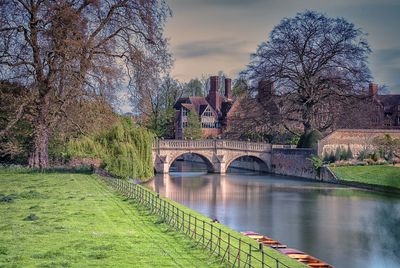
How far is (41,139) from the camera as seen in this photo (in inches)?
1211

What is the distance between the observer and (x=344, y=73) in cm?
5159

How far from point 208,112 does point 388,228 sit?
187 feet

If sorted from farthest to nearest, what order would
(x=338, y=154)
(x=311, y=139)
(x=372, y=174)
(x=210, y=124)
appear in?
1. (x=210, y=124)
2. (x=311, y=139)
3. (x=338, y=154)
4. (x=372, y=174)

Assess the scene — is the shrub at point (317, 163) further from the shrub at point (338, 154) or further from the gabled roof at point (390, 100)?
the gabled roof at point (390, 100)

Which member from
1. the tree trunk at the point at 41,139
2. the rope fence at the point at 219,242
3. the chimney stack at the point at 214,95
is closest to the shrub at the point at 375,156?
the tree trunk at the point at 41,139

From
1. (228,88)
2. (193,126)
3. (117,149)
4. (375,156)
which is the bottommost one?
(375,156)

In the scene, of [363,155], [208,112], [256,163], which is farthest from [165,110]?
[363,155]

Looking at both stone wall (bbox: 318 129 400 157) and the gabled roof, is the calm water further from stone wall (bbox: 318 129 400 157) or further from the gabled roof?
the gabled roof

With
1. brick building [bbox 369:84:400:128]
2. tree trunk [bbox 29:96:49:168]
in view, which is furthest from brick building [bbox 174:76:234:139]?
tree trunk [bbox 29:96:49:168]

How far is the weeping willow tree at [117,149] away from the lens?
123ft

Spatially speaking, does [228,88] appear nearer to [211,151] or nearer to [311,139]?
[211,151]

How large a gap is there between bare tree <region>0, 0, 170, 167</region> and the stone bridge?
1810 centimetres

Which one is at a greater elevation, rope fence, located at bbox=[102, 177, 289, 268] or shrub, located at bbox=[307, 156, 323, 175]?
shrub, located at bbox=[307, 156, 323, 175]

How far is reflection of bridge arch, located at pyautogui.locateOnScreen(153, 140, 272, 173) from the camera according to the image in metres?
52.2
